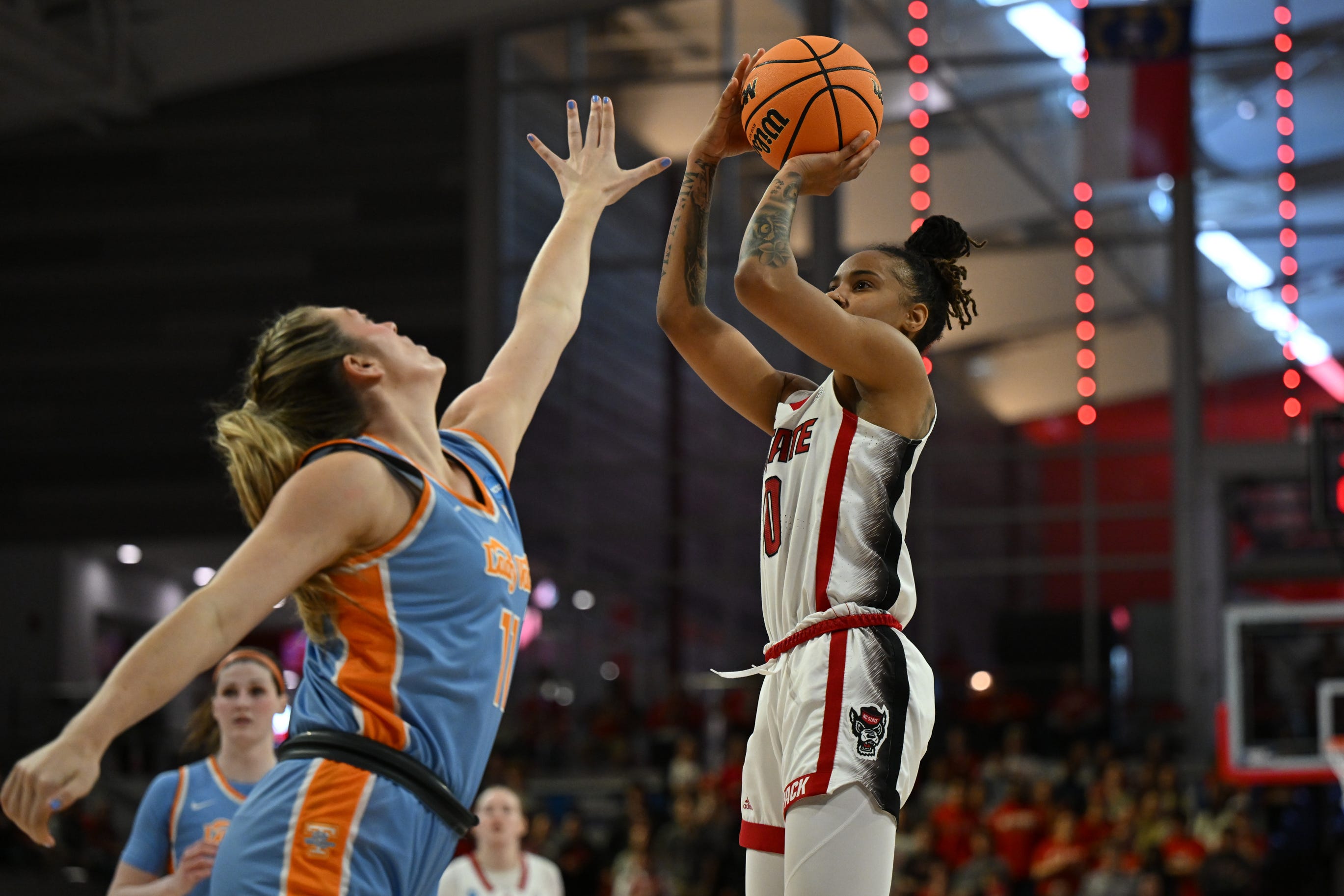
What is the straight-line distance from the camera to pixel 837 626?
346 centimetres

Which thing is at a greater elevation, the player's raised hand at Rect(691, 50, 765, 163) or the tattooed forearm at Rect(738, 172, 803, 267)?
the player's raised hand at Rect(691, 50, 765, 163)

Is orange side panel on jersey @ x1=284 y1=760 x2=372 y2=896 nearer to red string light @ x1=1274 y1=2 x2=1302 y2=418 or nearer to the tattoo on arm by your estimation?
the tattoo on arm

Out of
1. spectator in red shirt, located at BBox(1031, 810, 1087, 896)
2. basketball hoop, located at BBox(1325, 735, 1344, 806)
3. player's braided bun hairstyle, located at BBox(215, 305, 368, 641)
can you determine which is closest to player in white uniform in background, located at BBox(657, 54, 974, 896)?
player's braided bun hairstyle, located at BBox(215, 305, 368, 641)

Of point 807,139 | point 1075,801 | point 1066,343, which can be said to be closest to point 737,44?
point 1066,343

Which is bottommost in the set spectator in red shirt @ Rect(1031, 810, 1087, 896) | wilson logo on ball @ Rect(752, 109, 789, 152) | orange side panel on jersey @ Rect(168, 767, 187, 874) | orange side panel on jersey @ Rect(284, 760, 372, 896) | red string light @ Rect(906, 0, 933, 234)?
spectator in red shirt @ Rect(1031, 810, 1087, 896)

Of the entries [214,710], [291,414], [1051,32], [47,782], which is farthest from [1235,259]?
[47,782]

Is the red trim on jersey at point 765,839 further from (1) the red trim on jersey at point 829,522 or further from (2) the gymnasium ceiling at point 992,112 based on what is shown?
(2) the gymnasium ceiling at point 992,112

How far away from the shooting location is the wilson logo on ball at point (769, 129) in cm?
381

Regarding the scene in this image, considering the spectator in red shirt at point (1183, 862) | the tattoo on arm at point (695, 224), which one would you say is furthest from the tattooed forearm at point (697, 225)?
the spectator in red shirt at point (1183, 862)

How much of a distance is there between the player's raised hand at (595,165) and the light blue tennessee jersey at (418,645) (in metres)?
1.21

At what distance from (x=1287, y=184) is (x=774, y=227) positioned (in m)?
16.4

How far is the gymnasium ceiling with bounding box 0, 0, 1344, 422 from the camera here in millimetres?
18172

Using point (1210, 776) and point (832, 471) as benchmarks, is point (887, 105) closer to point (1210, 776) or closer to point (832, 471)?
point (1210, 776)

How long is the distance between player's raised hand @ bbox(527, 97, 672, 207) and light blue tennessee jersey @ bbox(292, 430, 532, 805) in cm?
121
